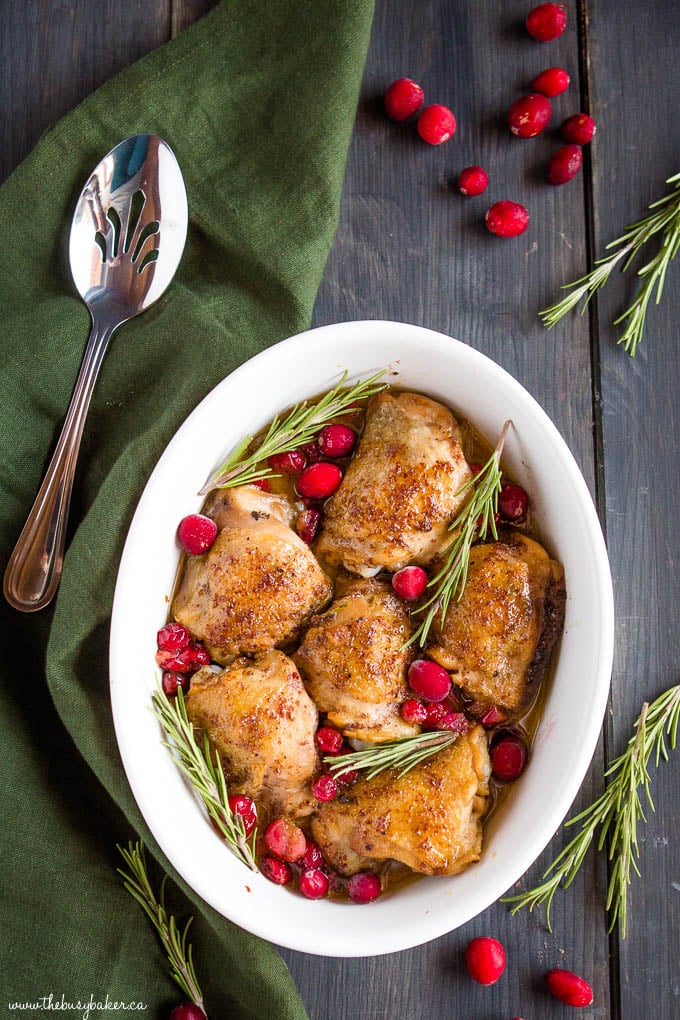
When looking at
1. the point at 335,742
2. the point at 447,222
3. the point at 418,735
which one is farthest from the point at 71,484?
the point at 447,222

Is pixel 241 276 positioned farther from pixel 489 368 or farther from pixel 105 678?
pixel 105 678

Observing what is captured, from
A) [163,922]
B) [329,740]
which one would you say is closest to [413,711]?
[329,740]

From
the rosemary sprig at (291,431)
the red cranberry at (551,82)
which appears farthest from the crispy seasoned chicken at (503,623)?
the red cranberry at (551,82)

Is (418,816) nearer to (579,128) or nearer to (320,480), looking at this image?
(320,480)

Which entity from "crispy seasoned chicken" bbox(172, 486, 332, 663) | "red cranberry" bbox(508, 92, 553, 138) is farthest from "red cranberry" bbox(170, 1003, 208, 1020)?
"red cranberry" bbox(508, 92, 553, 138)

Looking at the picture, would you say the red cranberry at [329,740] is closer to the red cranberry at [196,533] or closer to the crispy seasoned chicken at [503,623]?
the crispy seasoned chicken at [503,623]

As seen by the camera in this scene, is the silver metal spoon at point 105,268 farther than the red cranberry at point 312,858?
Yes

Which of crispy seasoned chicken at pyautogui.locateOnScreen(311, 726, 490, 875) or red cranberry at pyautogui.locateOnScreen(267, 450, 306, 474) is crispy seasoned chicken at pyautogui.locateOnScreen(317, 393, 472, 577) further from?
crispy seasoned chicken at pyautogui.locateOnScreen(311, 726, 490, 875)
